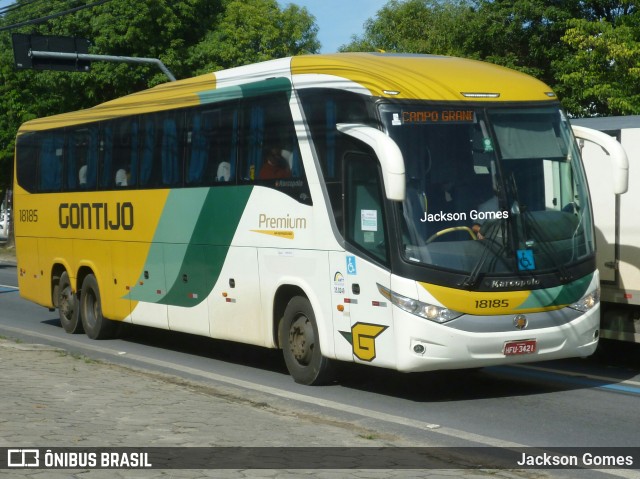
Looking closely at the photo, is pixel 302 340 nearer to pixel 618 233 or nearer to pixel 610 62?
pixel 618 233

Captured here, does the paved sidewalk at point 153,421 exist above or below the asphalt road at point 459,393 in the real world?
above

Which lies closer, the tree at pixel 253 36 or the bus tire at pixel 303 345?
the bus tire at pixel 303 345

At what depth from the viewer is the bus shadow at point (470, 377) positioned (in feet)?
39.1

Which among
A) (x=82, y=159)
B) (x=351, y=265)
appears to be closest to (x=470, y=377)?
(x=351, y=265)

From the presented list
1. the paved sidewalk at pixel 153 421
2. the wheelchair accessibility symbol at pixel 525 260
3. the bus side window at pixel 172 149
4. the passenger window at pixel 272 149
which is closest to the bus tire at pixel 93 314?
the bus side window at pixel 172 149

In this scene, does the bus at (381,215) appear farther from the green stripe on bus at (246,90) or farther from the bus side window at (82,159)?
the bus side window at (82,159)

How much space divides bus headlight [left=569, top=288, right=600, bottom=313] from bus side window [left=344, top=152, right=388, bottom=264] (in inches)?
81.0

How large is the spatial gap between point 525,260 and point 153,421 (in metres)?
4.06

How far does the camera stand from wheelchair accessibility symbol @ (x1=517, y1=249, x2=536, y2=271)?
433 inches

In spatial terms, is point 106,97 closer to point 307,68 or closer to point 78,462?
point 307,68

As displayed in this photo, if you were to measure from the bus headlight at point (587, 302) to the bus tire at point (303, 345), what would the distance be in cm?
267

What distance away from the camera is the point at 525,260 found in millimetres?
11039

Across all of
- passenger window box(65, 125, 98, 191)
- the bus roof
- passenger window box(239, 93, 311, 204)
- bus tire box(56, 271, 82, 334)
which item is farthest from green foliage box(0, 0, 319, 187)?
the bus roof

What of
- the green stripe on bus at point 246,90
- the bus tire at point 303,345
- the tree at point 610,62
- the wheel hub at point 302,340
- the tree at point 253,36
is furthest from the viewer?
the tree at point 253,36
